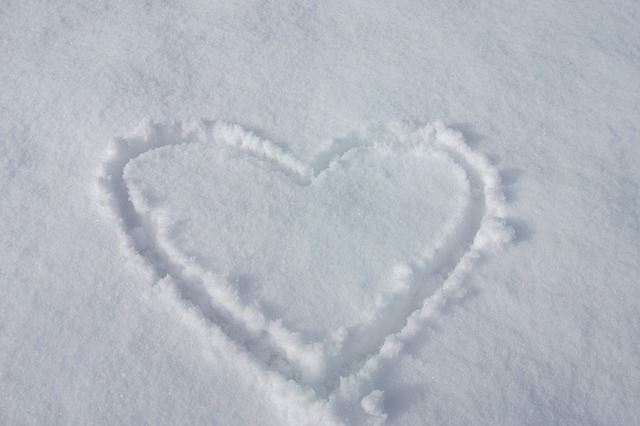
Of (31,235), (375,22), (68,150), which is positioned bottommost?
(31,235)

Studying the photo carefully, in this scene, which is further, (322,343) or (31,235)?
(31,235)

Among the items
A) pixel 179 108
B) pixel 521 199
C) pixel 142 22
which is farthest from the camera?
pixel 142 22

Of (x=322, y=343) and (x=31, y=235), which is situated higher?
(x=322, y=343)

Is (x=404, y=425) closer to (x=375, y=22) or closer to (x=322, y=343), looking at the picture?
(x=322, y=343)

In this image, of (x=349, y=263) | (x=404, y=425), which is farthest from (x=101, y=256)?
(x=404, y=425)

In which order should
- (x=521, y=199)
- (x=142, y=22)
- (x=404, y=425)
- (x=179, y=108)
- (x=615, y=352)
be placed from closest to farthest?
(x=404, y=425) < (x=615, y=352) < (x=521, y=199) < (x=179, y=108) < (x=142, y=22)
